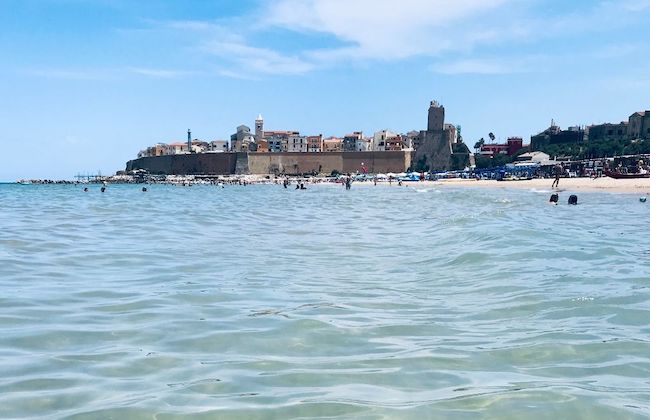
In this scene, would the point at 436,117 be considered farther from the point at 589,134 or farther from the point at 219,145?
the point at 219,145

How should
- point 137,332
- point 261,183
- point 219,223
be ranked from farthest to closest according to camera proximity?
point 261,183 → point 219,223 → point 137,332

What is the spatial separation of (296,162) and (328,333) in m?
99.3

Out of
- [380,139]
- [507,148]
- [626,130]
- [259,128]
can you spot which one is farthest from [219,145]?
[626,130]

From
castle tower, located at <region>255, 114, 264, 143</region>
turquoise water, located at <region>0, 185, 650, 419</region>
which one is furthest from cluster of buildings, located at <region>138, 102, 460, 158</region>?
turquoise water, located at <region>0, 185, 650, 419</region>

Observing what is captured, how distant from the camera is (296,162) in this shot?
104m

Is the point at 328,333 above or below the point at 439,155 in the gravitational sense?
below

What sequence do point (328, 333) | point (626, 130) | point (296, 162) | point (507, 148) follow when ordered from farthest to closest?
point (507, 148) < point (296, 162) < point (626, 130) < point (328, 333)

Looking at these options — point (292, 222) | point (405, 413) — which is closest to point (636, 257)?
point (405, 413)

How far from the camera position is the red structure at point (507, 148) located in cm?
10538

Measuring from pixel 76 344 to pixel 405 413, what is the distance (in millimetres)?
2777

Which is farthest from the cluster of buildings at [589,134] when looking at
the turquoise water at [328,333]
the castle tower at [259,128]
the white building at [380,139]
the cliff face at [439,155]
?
the turquoise water at [328,333]

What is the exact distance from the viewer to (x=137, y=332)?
17.2ft

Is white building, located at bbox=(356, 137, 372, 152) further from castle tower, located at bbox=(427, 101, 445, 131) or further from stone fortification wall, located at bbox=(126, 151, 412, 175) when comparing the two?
castle tower, located at bbox=(427, 101, 445, 131)

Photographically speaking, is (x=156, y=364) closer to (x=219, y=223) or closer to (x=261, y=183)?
(x=219, y=223)
